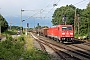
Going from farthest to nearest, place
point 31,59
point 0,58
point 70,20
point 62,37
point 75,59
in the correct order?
point 70,20 < point 62,37 < point 75,59 < point 0,58 < point 31,59

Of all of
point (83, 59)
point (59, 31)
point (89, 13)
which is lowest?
point (83, 59)

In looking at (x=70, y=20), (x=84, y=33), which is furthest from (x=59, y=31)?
(x=70, y=20)

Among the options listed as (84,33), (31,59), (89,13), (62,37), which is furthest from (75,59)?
(84,33)

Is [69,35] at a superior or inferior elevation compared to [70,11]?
inferior

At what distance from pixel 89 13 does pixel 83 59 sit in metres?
41.2

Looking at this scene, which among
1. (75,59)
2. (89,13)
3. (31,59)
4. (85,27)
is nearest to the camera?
(31,59)

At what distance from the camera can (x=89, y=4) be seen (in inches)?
2554

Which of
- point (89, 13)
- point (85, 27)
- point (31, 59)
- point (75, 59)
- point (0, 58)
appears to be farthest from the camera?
point (85, 27)

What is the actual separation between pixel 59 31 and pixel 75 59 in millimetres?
18860

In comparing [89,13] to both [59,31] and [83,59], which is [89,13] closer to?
[59,31]

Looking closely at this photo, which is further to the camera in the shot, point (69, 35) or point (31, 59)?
point (69, 35)

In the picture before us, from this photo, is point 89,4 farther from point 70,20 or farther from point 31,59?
point 31,59

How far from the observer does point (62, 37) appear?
1443 inches

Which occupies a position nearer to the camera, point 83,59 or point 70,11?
point 83,59
